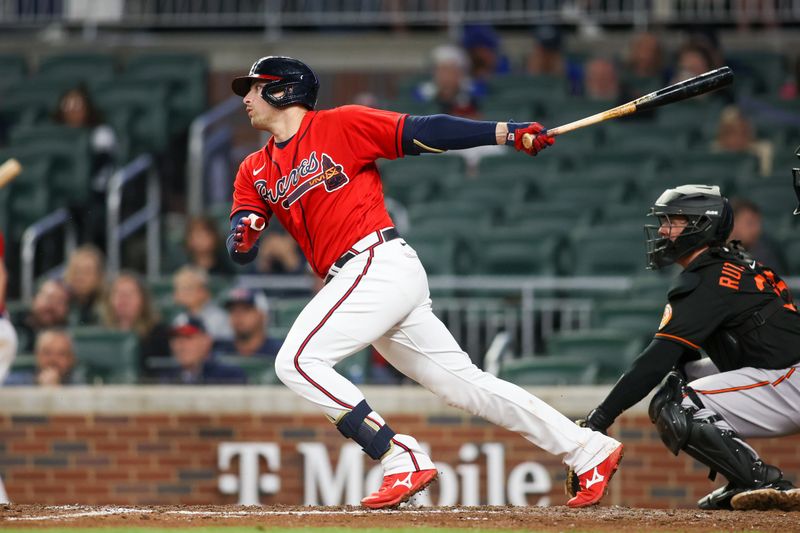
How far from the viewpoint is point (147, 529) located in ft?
16.8

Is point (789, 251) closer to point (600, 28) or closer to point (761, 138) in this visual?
point (761, 138)

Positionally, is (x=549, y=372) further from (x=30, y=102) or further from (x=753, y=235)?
(x=30, y=102)

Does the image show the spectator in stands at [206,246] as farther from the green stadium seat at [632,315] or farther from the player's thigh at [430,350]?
the player's thigh at [430,350]

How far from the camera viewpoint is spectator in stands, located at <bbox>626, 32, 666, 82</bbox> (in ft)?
39.3

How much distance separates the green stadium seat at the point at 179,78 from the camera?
1279cm

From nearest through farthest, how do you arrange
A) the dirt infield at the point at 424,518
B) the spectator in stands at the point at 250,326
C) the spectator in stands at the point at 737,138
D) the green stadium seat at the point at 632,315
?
the dirt infield at the point at 424,518, the green stadium seat at the point at 632,315, the spectator in stands at the point at 250,326, the spectator in stands at the point at 737,138

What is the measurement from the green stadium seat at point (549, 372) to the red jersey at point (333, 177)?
2994mm

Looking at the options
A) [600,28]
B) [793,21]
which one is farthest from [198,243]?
[793,21]

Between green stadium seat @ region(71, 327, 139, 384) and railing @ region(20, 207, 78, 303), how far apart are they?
1771mm

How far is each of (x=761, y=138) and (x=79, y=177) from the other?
563cm

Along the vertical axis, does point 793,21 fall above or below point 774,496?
above

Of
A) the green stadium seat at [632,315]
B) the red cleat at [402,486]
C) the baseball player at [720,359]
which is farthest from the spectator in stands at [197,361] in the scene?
the baseball player at [720,359]

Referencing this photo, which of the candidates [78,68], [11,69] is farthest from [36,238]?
[11,69]

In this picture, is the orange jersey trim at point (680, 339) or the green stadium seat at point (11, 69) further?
the green stadium seat at point (11, 69)
